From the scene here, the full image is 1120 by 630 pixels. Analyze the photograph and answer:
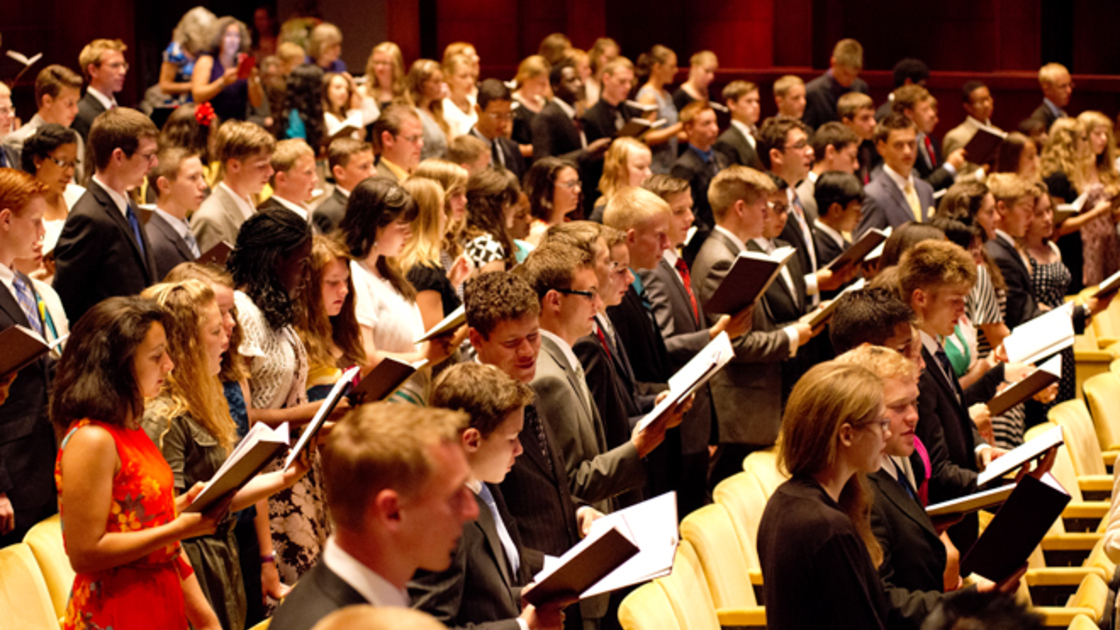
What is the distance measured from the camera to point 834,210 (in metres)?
6.33

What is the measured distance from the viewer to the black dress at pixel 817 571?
2.45 metres

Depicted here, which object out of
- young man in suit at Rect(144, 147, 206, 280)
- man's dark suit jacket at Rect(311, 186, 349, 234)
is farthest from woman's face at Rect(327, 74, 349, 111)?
young man in suit at Rect(144, 147, 206, 280)

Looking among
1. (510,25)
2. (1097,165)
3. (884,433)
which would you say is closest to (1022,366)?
(884,433)

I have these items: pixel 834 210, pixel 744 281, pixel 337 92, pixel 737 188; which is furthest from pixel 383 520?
pixel 337 92

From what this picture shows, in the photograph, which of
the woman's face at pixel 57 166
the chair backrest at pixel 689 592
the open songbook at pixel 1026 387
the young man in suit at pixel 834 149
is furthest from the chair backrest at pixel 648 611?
the young man in suit at pixel 834 149

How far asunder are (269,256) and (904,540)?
1.83 metres

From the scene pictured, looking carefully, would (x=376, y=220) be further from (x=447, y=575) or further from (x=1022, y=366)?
(x=1022, y=366)

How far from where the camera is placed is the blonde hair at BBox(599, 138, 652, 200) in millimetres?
6180

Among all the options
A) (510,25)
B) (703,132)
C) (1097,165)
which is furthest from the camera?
(510,25)

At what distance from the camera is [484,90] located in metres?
7.54

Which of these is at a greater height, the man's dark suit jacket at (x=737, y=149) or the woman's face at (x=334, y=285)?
the woman's face at (x=334, y=285)

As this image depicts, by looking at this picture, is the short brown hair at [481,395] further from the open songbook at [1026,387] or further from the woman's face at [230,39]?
the woman's face at [230,39]

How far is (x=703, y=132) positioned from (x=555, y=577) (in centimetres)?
606

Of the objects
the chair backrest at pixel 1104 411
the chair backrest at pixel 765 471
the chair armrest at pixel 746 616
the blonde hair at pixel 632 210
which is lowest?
the chair backrest at pixel 1104 411
